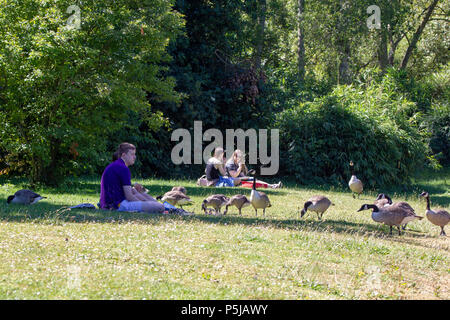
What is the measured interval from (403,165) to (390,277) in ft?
61.8

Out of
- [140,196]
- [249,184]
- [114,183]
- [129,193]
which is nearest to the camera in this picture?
[114,183]

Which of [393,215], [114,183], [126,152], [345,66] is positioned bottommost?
[393,215]

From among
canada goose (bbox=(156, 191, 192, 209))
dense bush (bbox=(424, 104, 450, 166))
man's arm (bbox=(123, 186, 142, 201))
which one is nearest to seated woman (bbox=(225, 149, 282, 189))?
canada goose (bbox=(156, 191, 192, 209))

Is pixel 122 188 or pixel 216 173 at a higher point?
pixel 122 188

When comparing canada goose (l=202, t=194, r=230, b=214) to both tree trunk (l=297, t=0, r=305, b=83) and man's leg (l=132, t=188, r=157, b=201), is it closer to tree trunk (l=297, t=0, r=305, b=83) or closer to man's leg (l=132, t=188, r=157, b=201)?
man's leg (l=132, t=188, r=157, b=201)

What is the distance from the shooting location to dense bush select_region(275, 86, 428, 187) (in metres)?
25.4

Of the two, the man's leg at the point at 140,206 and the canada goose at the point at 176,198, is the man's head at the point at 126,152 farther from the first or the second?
the canada goose at the point at 176,198

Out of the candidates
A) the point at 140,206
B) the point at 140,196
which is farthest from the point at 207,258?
the point at 140,196

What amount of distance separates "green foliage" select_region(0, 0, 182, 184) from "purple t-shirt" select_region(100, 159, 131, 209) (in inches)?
184

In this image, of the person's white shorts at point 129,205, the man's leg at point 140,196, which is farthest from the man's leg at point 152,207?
the man's leg at point 140,196

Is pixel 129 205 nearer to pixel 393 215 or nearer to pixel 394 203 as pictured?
pixel 393 215

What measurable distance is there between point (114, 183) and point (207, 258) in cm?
487

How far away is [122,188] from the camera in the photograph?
12523 millimetres

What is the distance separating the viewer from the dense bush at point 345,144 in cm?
2538
